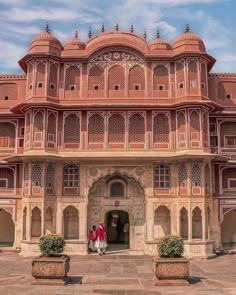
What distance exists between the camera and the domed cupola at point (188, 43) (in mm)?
21283

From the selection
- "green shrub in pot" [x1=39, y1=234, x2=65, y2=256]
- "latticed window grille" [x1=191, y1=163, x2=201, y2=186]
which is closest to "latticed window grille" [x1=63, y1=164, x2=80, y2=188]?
"latticed window grille" [x1=191, y1=163, x2=201, y2=186]

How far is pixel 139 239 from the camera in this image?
2062cm

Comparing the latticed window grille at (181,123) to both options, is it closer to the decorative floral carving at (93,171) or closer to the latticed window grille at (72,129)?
the decorative floral carving at (93,171)

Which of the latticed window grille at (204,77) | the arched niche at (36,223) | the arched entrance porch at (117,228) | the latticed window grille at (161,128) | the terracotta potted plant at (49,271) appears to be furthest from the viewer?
the arched entrance porch at (117,228)

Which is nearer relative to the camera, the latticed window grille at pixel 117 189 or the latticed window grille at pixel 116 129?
the latticed window grille at pixel 116 129

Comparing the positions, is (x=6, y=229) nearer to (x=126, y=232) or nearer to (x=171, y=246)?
(x=126, y=232)

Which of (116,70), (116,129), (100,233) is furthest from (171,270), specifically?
(116,70)

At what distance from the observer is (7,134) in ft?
74.8

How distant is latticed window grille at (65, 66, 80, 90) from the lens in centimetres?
2160

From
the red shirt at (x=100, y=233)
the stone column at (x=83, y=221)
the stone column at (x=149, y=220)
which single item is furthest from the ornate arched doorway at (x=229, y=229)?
the stone column at (x=83, y=221)

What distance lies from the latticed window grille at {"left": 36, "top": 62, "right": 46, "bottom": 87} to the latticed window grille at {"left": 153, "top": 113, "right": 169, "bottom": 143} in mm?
6685

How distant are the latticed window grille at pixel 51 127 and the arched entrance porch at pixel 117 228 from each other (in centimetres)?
650

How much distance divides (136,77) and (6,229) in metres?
12.2

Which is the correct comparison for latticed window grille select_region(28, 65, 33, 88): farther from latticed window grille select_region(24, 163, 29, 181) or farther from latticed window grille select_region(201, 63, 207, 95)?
latticed window grille select_region(201, 63, 207, 95)
